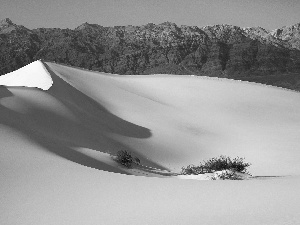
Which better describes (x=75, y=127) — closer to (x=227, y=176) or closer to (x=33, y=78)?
(x=227, y=176)

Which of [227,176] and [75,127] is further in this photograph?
[75,127]

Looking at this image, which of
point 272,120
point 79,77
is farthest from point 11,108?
point 272,120

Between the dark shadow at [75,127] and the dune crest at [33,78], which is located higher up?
the dune crest at [33,78]

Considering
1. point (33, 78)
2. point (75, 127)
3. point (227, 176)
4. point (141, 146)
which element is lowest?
point (227, 176)

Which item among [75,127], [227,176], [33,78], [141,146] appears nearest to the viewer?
[227,176]

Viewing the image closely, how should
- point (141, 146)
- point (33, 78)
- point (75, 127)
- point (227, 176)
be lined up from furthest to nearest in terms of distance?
point (33, 78) → point (141, 146) → point (75, 127) → point (227, 176)

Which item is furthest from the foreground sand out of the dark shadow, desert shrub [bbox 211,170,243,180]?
desert shrub [bbox 211,170,243,180]

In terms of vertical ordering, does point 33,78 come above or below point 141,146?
above

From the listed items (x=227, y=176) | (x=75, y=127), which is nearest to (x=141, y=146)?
(x=75, y=127)

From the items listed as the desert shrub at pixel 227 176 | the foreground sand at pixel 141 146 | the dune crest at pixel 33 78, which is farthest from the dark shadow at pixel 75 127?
the desert shrub at pixel 227 176

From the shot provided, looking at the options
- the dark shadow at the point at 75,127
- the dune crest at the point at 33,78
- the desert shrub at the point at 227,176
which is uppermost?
the dune crest at the point at 33,78

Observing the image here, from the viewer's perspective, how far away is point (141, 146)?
18.0 meters

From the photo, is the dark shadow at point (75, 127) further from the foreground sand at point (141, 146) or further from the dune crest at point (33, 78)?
the dune crest at point (33, 78)

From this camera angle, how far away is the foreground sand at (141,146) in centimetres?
638
